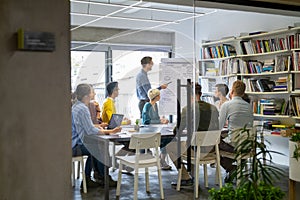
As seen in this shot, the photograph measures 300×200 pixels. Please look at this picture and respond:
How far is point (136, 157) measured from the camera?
12.4ft

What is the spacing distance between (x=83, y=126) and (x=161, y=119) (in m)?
0.82

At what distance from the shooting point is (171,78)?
3908 mm

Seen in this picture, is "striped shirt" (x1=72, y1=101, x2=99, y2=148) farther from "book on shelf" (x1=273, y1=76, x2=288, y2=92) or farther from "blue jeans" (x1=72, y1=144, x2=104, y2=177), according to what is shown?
"book on shelf" (x1=273, y1=76, x2=288, y2=92)

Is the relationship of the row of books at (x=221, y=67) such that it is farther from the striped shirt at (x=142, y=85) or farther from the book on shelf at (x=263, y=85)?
the striped shirt at (x=142, y=85)

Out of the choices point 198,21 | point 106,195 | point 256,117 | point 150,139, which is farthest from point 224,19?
point 106,195

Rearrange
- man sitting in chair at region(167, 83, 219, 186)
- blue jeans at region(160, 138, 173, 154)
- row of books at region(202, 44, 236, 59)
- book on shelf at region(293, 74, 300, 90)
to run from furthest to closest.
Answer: book on shelf at region(293, 74, 300, 90) → row of books at region(202, 44, 236, 59) → man sitting in chair at region(167, 83, 219, 186) → blue jeans at region(160, 138, 173, 154)

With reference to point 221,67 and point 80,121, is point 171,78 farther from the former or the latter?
point 80,121

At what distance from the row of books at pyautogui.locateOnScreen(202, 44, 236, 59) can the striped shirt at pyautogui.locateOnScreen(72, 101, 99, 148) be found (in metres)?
1.57

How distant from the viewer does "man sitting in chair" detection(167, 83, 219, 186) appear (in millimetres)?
3982

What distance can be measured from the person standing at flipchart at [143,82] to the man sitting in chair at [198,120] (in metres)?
0.52

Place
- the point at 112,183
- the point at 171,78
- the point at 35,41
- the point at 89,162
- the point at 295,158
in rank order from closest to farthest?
the point at 35,41, the point at 89,162, the point at 112,183, the point at 295,158, the point at 171,78

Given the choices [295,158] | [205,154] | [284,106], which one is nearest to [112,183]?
[205,154]

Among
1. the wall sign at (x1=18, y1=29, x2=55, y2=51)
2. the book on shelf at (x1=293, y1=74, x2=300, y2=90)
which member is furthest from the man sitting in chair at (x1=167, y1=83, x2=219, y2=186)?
the wall sign at (x1=18, y1=29, x2=55, y2=51)

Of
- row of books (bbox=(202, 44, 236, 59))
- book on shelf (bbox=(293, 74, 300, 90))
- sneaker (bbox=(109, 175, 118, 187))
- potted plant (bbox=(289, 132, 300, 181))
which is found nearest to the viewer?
sneaker (bbox=(109, 175, 118, 187))
